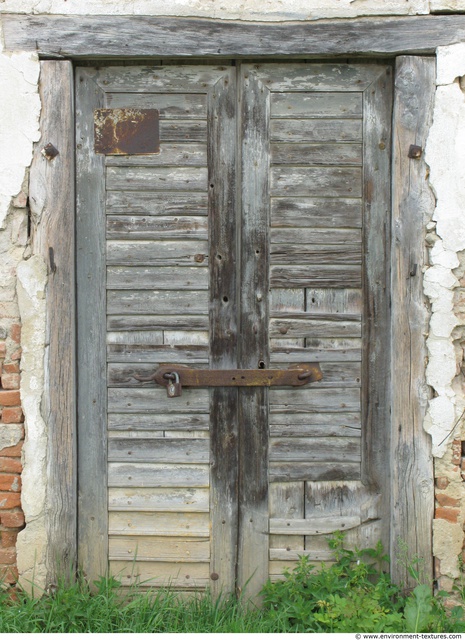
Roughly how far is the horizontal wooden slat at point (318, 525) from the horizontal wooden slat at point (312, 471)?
0.19 meters

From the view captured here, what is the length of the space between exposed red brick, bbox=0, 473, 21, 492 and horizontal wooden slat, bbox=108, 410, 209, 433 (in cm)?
46

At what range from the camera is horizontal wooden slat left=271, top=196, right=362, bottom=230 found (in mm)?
2945

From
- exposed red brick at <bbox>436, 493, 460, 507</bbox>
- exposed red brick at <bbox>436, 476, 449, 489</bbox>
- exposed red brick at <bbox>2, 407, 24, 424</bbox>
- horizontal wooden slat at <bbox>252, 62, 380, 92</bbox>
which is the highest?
horizontal wooden slat at <bbox>252, 62, 380, 92</bbox>

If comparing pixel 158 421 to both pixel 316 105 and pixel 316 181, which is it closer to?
pixel 316 181

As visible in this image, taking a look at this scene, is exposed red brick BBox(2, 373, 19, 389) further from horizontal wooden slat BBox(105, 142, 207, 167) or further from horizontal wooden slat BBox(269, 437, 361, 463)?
horizontal wooden slat BBox(269, 437, 361, 463)

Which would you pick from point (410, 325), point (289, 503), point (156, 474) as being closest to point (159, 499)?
point (156, 474)

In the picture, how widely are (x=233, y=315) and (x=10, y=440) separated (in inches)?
44.6

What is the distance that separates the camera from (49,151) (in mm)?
2830

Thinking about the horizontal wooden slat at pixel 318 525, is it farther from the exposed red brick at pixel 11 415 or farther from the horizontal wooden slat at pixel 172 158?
the horizontal wooden slat at pixel 172 158

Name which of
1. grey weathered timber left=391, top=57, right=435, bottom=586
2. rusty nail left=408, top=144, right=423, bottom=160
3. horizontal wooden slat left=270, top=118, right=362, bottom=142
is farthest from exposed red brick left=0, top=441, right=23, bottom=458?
rusty nail left=408, top=144, right=423, bottom=160

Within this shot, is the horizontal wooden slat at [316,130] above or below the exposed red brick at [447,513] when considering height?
above

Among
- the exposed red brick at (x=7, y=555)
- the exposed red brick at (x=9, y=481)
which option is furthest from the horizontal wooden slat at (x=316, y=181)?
the exposed red brick at (x=7, y=555)

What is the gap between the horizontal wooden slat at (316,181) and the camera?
116 inches

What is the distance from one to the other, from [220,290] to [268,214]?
0.41 metres
